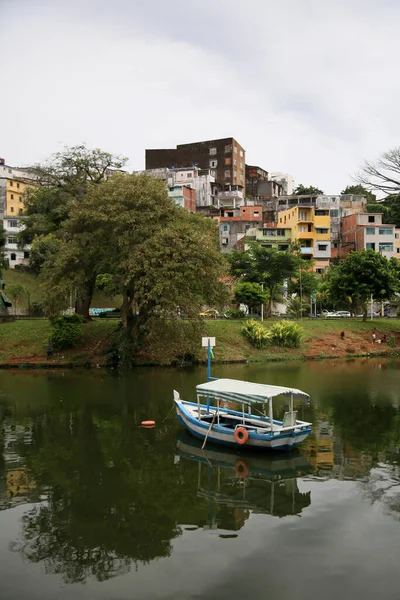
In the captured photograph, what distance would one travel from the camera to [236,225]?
3182 inches

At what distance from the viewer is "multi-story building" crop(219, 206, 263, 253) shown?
80438 millimetres

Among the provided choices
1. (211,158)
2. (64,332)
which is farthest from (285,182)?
(64,332)

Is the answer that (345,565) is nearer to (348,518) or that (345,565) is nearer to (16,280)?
(348,518)

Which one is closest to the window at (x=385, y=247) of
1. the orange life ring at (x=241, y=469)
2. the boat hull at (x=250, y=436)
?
the boat hull at (x=250, y=436)

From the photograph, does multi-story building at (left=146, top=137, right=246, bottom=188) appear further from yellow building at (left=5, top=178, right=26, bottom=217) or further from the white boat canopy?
the white boat canopy

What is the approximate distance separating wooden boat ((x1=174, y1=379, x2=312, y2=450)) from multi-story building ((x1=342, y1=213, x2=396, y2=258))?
188 ft

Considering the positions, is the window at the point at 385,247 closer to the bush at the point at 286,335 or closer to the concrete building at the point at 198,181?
the bush at the point at 286,335

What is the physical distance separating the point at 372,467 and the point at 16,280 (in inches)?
2426

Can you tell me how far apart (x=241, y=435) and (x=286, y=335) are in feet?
90.8

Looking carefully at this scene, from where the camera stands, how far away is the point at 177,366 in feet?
125

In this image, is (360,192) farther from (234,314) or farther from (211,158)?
(234,314)

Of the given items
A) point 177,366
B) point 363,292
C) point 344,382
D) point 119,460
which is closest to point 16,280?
point 177,366

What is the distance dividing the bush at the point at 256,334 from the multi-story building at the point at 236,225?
122ft

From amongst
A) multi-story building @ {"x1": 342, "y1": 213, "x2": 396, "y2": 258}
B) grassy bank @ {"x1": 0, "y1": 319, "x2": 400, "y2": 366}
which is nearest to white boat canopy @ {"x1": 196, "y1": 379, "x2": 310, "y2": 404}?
grassy bank @ {"x1": 0, "y1": 319, "x2": 400, "y2": 366}
